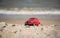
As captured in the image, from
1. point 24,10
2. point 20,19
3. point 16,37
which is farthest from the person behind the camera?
point 24,10

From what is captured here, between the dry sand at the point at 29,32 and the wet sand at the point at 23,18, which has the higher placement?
the wet sand at the point at 23,18

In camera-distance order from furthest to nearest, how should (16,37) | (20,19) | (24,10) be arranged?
(24,10) → (20,19) → (16,37)

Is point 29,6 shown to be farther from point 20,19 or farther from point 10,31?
point 10,31

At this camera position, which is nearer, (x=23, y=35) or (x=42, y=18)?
(x=23, y=35)

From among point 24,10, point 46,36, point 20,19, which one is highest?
point 24,10

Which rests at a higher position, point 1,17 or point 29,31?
point 1,17

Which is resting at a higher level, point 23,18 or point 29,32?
point 23,18

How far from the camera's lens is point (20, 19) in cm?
201

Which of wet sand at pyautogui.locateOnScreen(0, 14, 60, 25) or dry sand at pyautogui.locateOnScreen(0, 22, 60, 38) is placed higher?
wet sand at pyautogui.locateOnScreen(0, 14, 60, 25)

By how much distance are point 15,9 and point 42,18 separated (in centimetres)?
51

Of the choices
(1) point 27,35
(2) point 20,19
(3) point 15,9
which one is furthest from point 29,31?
(3) point 15,9

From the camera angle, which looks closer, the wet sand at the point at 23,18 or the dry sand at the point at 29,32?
the dry sand at the point at 29,32

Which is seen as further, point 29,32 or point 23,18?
point 23,18

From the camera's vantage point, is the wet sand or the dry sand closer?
the dry sand
